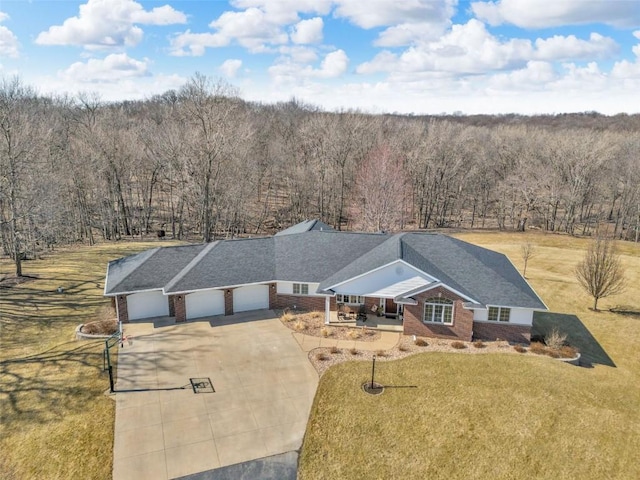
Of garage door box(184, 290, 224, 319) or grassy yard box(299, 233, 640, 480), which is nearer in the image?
grassy yard box(299, 233, 640, 480)


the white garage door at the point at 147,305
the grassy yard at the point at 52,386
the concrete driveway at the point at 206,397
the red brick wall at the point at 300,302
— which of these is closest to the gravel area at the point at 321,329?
the concrete driveway at the point at 206,397

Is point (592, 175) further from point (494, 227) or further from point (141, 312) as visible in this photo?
point (141, 312)

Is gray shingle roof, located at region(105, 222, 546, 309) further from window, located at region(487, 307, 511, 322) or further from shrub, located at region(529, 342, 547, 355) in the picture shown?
shrub, located at region(529, 342, 547, 355)

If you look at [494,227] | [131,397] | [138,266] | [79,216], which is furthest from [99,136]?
[494,227]

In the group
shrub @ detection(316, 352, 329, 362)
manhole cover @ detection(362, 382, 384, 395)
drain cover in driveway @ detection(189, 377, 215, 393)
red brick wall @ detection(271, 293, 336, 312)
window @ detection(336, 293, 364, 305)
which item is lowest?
manhole cover @ detection(362, 382, 384, 395)

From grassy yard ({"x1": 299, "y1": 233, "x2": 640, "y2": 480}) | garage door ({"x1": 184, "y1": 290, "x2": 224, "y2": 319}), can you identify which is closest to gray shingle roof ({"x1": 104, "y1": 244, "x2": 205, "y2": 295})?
garage door ({"x1": 184, "y1": 290, "x2": 224, "y2": 319})

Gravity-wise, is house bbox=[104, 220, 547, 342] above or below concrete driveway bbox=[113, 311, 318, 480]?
above
